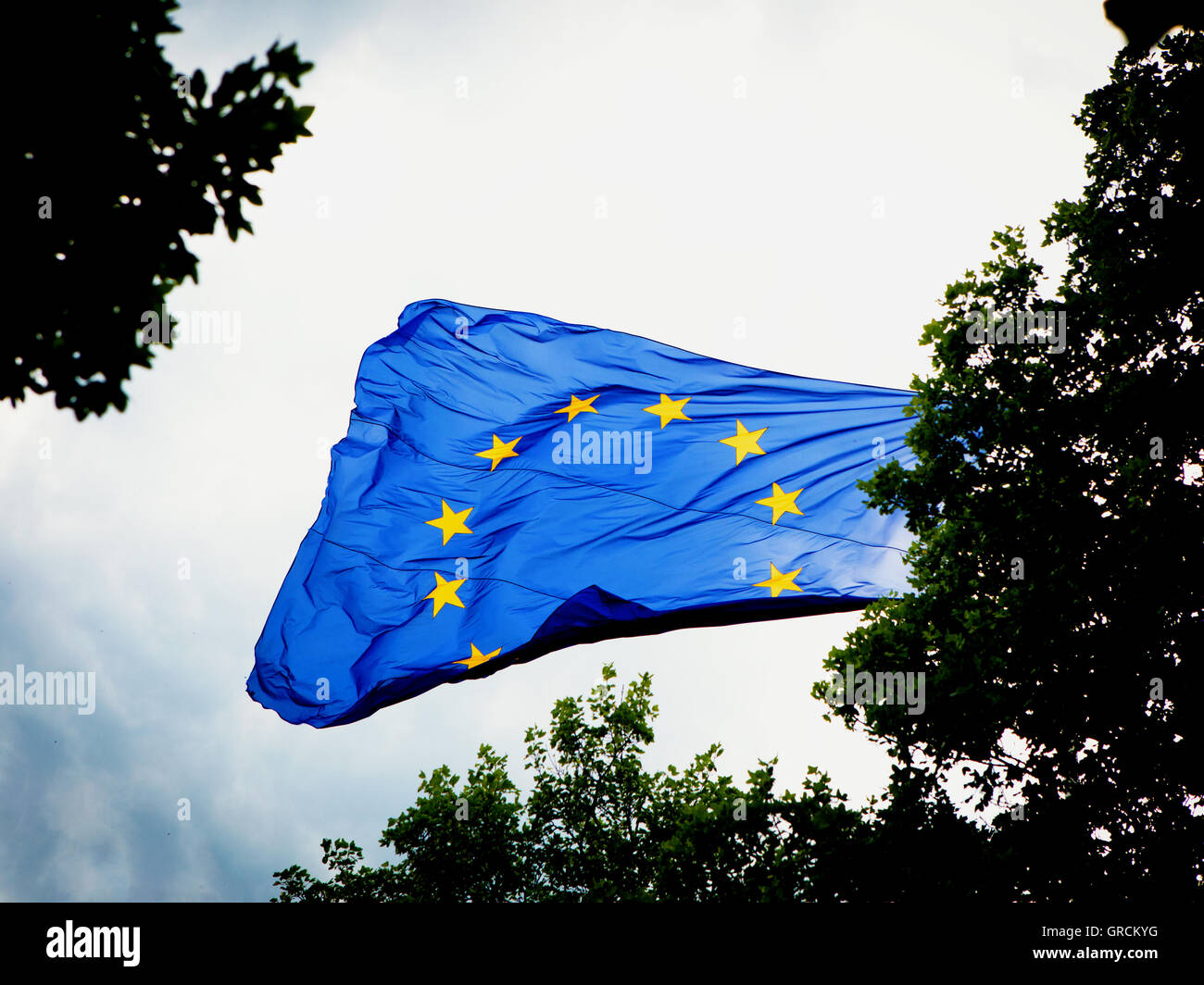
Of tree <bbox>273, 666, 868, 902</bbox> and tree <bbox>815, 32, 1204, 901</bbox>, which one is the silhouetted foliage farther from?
tree <bbox>273, 666, 868, 902</bbox>

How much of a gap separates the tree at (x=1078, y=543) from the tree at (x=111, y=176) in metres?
8.19

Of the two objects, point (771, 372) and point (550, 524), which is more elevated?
point (771, 372)

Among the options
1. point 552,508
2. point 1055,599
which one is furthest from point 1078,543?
Result: point 552,508

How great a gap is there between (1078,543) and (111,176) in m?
9.39

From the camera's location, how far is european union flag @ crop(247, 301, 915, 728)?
39.3 ft

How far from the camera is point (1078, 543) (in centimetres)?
1057

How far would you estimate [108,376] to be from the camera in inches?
220

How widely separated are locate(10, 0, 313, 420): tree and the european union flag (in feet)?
22.7

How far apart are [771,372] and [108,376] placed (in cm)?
983

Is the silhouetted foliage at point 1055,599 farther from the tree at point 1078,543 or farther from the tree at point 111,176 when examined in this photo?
the tree at point 111,176

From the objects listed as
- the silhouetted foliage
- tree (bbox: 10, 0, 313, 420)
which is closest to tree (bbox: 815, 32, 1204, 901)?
the silhouetted foliage

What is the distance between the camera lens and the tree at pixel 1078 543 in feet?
32.3
